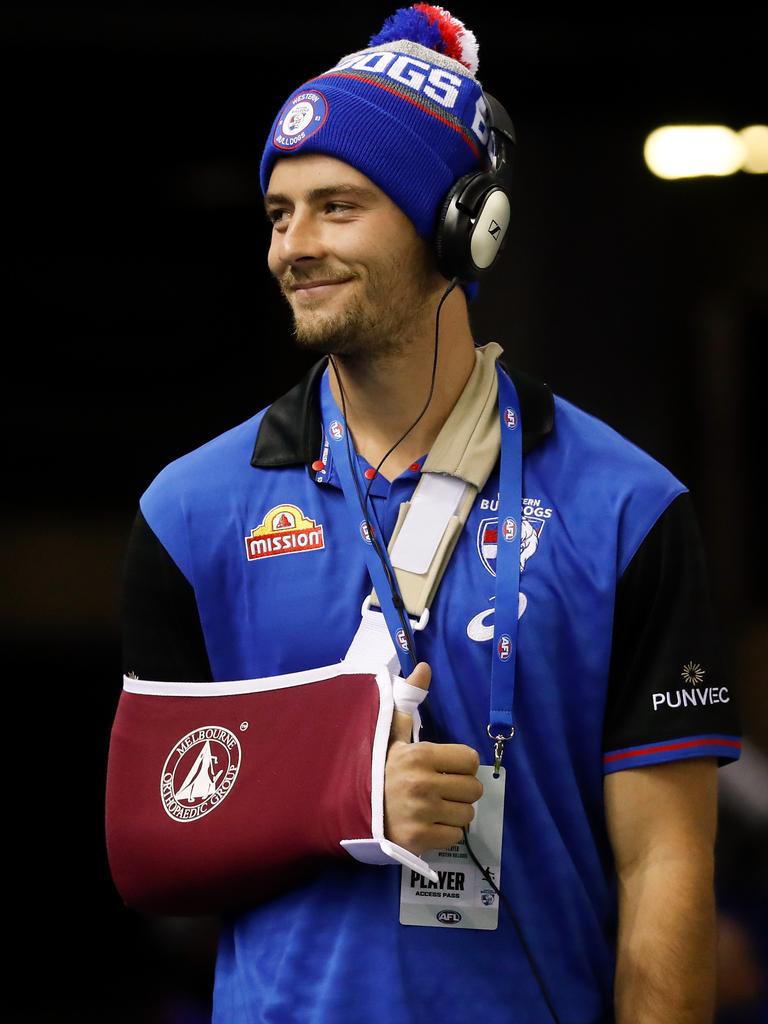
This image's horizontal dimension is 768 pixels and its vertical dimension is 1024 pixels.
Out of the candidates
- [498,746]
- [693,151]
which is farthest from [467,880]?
[693,151]

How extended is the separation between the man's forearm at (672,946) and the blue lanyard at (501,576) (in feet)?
0.86

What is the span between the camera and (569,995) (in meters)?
2.02

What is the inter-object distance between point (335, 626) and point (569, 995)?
0.57 metres

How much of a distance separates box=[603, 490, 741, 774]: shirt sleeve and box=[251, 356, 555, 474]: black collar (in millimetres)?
229

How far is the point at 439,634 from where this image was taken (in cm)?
201

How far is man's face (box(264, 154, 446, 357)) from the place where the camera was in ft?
6.70

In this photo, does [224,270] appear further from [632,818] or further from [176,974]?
[632,818]

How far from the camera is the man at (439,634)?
198cm

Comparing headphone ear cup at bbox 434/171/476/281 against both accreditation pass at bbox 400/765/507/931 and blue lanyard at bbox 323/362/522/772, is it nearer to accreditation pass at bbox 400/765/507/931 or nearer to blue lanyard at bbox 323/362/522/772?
blue lanyard at bbox 323/362/522/772

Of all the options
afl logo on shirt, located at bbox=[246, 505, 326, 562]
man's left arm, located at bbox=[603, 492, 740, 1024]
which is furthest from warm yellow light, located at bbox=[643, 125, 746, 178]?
afl logo on shirt, located at bbox=[246, 505, 326, 562]

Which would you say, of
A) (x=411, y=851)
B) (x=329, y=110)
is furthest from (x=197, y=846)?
(x=329, y=110)

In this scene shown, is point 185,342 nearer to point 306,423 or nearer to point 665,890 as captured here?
point 306,423

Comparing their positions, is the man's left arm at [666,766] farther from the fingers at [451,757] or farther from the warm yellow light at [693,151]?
the warm yellow light at [693,151]

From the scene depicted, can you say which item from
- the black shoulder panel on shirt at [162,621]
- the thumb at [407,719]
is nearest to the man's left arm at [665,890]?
the thumb at [407,719]
